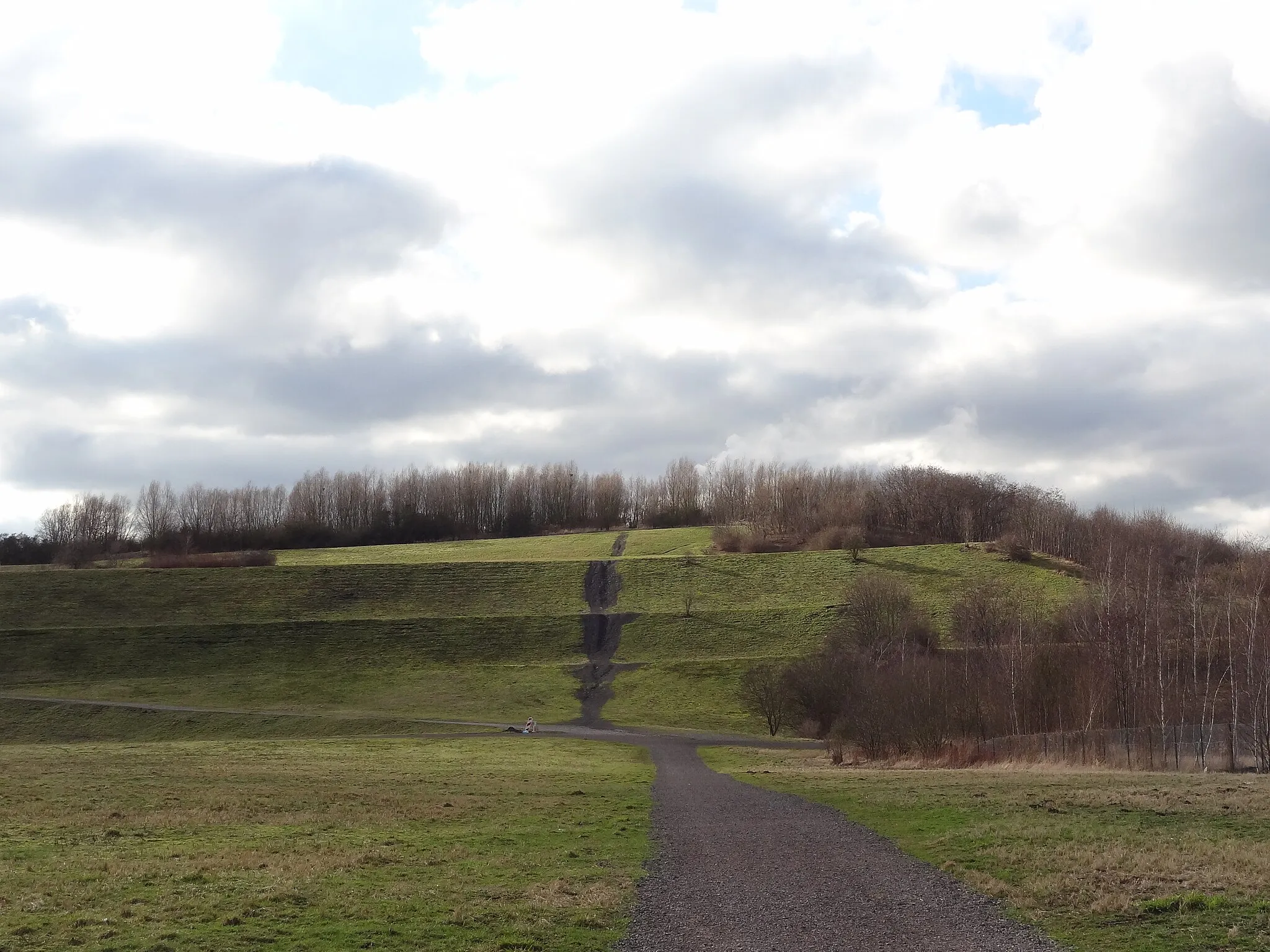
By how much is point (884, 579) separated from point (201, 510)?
129359 millimetres

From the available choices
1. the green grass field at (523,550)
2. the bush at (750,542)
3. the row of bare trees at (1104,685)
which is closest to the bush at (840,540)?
the bush at (750,542)

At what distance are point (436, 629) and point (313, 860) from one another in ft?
274

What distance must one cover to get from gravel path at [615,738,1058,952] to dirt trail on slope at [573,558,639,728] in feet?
171

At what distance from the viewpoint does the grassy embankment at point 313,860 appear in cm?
1174

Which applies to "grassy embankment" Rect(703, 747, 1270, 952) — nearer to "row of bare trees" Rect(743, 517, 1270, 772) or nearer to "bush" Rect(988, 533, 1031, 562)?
"row of bare trees" Rect(743, 517, 1270, 772)

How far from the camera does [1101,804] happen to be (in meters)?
22.2

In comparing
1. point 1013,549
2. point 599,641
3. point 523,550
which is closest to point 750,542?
point 523,550

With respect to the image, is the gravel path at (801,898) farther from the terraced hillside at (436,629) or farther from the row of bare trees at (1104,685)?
the terraced hillside at (436,629)

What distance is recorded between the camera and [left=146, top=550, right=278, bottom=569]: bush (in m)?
126

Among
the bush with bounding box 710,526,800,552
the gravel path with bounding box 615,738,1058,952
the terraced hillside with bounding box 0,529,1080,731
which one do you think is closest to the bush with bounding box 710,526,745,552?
the bush with bounding box 710,526,800,552

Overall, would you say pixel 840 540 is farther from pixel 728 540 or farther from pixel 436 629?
pixel 436 629

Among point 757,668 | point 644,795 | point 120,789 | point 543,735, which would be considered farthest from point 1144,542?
point 120,789

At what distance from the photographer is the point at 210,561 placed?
129 meters

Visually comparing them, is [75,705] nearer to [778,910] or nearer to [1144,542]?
[778,910]
